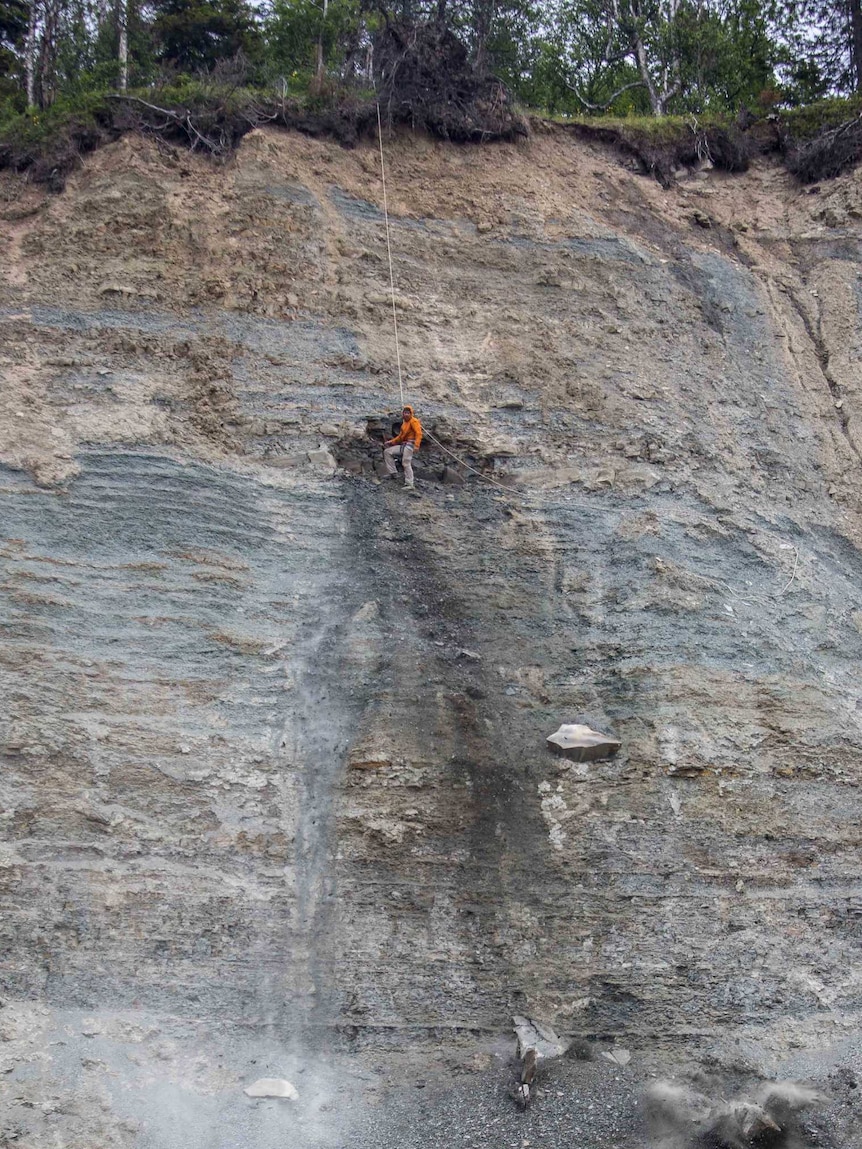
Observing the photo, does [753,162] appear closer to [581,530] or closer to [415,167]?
[415,167]

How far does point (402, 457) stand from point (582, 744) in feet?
12.4

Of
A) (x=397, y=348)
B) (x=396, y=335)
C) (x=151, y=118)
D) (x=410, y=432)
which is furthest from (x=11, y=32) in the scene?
(x=410, y=432)

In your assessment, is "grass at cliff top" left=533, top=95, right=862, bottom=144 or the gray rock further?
"grass at cliff top" left=533, top=95, right=862, bottom=144

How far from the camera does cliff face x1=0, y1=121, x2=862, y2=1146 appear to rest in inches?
341

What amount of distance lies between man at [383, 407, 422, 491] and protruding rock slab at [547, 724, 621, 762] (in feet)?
10.8

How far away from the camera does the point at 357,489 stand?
461 inches

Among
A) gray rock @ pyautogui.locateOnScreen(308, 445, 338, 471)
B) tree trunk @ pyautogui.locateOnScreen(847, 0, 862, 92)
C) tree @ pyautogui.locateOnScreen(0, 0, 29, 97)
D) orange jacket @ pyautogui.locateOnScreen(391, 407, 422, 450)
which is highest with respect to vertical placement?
tree trunk @ pyautogui.locateOnScreen(847, 0, 862, 92)

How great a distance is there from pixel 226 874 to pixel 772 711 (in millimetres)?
5106

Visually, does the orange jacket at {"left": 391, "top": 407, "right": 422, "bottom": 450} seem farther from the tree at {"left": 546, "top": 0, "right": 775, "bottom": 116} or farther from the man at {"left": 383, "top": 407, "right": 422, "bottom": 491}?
the tree at {"left": 546, "top": 0, "right": 775, "bottom": 116}

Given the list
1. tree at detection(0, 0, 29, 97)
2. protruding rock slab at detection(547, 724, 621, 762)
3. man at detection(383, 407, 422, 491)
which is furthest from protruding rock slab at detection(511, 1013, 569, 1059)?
tree at detection(0, 0, 29, 97)

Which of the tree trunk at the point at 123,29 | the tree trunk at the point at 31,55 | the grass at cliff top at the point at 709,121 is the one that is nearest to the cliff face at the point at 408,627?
the grass at cliff top at the point at 709,121

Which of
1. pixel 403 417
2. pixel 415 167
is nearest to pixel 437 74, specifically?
pixel 415 167

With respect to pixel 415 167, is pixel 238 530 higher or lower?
lower

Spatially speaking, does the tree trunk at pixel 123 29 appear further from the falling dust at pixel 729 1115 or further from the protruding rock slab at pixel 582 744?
the falling dust at pixel 729 1115
